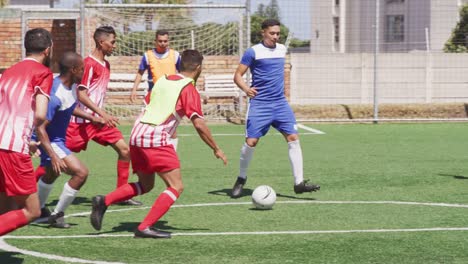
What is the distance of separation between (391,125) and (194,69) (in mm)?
15927

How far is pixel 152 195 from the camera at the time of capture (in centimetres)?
1206

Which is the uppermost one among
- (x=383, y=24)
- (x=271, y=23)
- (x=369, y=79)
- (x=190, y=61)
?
(x=383, y=24)

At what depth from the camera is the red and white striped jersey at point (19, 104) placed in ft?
24.1

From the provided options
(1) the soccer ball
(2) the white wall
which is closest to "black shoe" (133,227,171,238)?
(1) the soccer ball

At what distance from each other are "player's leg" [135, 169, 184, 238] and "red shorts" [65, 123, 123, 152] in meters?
2.18

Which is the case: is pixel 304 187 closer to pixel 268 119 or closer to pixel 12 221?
pixel 268 119

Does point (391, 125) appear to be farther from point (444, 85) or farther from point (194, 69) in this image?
point (194, 69)

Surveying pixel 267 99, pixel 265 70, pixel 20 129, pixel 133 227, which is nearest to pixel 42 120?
pixel 20 129

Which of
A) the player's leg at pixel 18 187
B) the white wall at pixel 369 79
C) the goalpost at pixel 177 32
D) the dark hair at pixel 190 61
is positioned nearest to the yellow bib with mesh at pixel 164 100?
the dark hair at pixel 190 61

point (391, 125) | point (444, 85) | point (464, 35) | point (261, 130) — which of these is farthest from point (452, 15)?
point (261, 130)

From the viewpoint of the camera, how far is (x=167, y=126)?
8938 mm

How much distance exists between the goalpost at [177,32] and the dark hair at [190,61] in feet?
49.8

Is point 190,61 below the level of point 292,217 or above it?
above

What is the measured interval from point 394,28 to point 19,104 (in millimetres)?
48253
